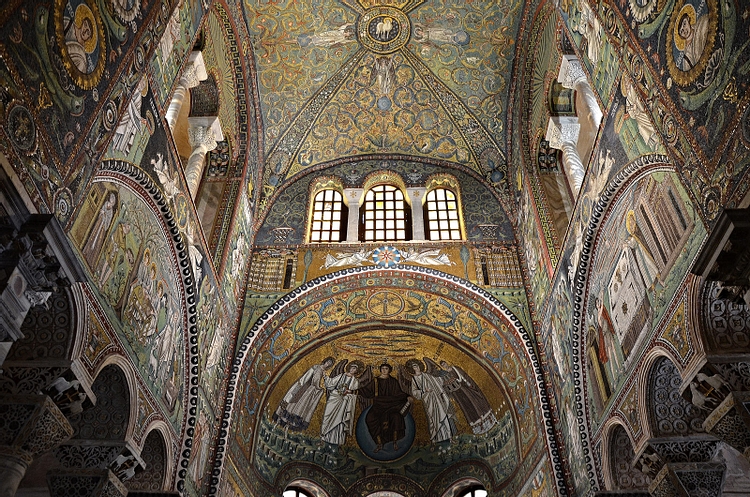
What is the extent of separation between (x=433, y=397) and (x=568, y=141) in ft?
21.2

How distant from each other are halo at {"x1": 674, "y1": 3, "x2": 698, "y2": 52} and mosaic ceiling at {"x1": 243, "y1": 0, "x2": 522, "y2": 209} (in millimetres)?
7019

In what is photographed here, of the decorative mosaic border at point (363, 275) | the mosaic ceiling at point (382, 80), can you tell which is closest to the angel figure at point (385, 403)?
the decorative mosaic border at point (363, 275)

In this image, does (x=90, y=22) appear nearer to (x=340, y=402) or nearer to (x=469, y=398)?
(x=340, y=402)

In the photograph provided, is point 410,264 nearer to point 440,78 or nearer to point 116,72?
point 440,78

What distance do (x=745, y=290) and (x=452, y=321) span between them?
794cm

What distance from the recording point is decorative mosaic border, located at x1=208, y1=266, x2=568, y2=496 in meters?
9.68

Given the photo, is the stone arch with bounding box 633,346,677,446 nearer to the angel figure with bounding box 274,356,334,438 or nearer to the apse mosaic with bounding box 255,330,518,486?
the apse mosaic with bounding box 255,330,518,486

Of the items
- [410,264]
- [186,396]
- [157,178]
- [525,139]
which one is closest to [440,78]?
[525,139]

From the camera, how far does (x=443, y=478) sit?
1352cm

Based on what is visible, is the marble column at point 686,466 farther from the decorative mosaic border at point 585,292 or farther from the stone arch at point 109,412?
the stone arch at point 109,412

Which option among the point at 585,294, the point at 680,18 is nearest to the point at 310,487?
the point at 585,294

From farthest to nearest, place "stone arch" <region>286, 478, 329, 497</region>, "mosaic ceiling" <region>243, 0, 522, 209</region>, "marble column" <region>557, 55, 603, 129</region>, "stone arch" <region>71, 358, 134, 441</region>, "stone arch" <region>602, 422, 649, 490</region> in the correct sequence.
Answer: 1. "stone arch" <region>286, 478, 329, 497</region>
2. "mosaic ceiling" <region>243, 0, 522, 209</region>
3. "marble column" <region>557, 55, 603, 129</region>
4. "stone arch" <region>602, 422, 649, 490</region>
5. "stone arch" <region>71, 358, 134, 441</region>

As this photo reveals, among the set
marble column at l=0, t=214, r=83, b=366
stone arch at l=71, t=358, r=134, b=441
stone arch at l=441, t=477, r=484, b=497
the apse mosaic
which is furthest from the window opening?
marble column at l=0, t=214, r=83, b=366

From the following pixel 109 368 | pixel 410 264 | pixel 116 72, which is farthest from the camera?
pixel 410 264
